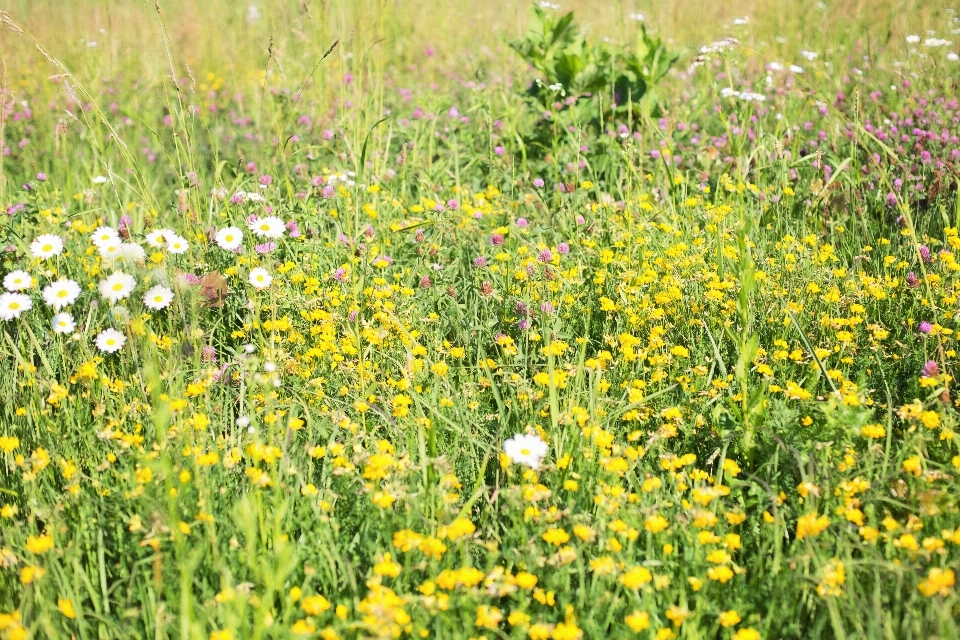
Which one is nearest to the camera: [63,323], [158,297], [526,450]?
[526,450]

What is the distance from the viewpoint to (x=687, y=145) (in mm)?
4020

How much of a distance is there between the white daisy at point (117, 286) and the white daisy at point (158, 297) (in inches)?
2.0

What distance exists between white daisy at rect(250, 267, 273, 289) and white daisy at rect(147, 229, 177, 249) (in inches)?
13.4

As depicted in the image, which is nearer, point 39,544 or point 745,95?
point 39,544

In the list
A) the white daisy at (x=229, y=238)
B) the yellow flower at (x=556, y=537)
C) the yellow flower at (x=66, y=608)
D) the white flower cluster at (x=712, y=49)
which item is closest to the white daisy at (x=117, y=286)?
the white daisy at (x=229, y=238)

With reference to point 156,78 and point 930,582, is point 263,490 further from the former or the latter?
point 156,78

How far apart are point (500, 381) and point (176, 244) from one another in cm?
118

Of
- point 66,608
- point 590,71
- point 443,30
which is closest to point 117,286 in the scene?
point 66,608

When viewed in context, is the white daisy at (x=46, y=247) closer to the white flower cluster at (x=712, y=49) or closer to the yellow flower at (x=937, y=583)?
the white flower cluster at (x=712, y=49)

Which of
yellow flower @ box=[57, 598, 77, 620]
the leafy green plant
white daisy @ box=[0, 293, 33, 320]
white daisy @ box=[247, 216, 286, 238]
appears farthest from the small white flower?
the leafy green plant

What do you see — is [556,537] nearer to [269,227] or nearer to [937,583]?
[937,583]

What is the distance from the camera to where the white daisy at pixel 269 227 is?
2.72m

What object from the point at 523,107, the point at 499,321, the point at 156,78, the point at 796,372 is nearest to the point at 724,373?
the point at 796,372

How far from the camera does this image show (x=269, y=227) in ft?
9.00
